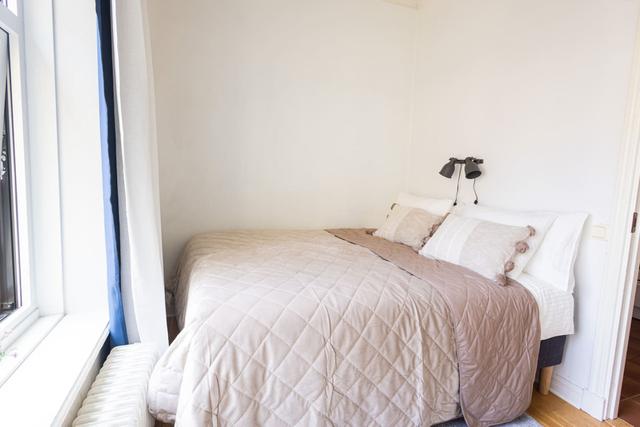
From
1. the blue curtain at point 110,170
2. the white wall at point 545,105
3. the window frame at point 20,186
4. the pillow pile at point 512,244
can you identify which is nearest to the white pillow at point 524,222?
the pillow pile at point 512,244

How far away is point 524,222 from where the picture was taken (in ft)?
6.48

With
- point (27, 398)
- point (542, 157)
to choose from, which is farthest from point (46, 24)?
point (542, 157)

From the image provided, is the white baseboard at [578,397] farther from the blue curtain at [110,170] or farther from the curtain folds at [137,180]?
the blue curtain at [110,170]

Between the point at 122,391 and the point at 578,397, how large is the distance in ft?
7.31

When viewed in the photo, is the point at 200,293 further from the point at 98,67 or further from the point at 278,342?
the point at 98,67

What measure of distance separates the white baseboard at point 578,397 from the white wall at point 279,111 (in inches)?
73.0

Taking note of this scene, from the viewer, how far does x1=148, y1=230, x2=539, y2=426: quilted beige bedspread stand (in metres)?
1.23

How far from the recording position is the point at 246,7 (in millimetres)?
2695

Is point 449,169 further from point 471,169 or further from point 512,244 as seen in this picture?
point 512,244

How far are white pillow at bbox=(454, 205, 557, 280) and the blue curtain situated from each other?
194 cm

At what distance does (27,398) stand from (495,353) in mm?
1799

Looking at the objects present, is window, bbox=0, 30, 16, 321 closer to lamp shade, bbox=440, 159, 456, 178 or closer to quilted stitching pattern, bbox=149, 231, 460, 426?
quilted stitching pattern, bbox=149, 231, 460, 426

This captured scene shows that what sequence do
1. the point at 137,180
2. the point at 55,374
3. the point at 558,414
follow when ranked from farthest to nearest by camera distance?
1. the point at 558,414
2. the point at 137,180
3. the point at 55,374

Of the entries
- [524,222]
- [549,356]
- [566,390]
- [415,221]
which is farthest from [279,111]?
[566,390]
